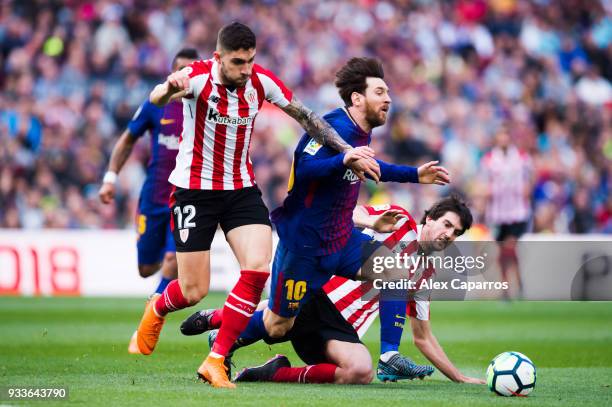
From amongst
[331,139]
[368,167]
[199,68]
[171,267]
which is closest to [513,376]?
[368,167]

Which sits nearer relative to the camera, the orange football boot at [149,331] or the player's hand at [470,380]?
the player's hand at [470,380]

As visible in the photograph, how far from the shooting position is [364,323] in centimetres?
795

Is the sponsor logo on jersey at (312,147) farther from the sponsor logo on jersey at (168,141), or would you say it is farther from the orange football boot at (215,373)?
the sponsor logo on jersey at (168,141)

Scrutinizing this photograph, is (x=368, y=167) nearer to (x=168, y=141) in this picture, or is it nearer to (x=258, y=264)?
(x=258, y=264)

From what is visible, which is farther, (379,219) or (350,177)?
(379,219)

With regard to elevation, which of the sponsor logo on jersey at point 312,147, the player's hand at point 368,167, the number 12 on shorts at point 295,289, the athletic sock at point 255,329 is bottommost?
the athletic sock at point 255,329

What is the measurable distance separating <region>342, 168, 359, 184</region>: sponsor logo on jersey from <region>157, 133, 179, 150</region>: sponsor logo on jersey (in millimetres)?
2662

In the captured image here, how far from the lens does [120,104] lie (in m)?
18.6

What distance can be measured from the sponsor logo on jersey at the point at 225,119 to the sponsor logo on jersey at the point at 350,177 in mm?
772

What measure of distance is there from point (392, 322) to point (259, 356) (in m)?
2.02

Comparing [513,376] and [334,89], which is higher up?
[334,89]

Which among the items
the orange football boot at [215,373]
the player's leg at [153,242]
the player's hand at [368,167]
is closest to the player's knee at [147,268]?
the player's leg at [153,242]

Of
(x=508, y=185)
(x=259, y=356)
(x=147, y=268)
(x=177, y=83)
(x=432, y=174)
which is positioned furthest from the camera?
(x=508, y=185)

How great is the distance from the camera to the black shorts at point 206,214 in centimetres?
712
